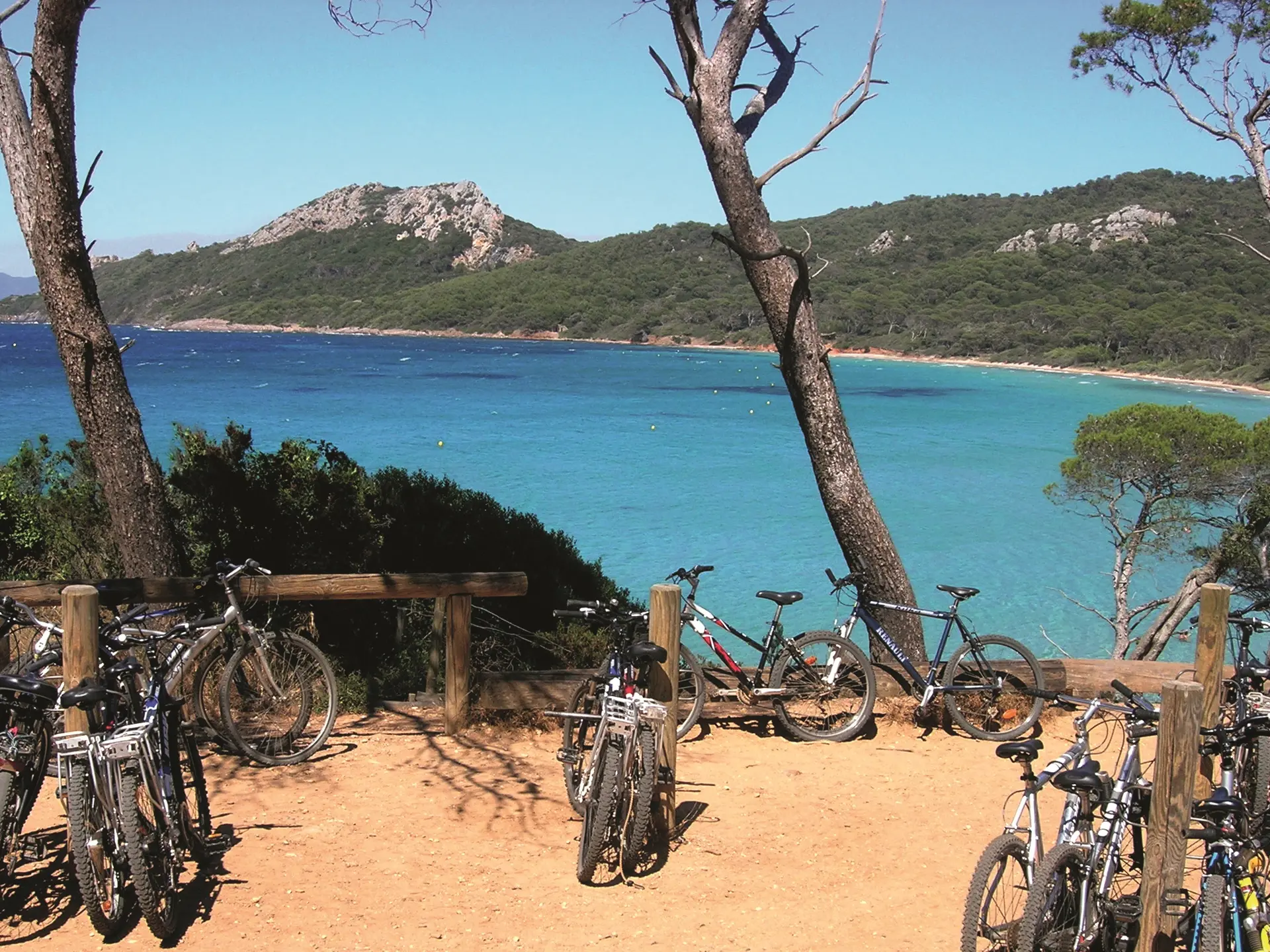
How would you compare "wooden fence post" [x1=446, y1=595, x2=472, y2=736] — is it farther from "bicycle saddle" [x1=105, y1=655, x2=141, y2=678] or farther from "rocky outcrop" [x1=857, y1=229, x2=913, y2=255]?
"rocky outcrop" [x1=857, y1=229, x2=913, y2=255]

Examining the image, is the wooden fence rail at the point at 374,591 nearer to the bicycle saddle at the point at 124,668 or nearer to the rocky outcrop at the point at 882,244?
the bicycle saddle at the point at 124,668

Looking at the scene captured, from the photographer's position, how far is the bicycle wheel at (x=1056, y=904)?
3240 mm

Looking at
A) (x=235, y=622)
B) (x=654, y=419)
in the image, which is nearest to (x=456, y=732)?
(x=235, y=622)

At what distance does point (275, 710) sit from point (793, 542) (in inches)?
800

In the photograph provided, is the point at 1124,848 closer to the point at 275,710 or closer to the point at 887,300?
the point at 275,710

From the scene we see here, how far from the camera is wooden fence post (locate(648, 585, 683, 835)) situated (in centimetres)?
459

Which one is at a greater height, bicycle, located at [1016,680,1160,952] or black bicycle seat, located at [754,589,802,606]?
black bicycle seat, located at [754,589,802,606]

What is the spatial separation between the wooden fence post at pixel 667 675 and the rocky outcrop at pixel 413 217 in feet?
513

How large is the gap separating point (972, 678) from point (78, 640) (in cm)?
457

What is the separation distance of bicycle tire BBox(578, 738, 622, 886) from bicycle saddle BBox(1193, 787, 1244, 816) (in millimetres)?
1919

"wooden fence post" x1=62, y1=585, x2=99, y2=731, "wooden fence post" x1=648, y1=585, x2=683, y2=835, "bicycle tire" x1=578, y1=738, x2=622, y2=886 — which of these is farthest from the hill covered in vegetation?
"wooden fence post" x1=62, y1=585, x2=99, y2=731

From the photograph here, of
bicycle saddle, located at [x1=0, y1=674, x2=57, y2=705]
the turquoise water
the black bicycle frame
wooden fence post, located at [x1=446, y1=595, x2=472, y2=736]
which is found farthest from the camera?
the turquoise water

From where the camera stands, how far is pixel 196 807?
460 cm

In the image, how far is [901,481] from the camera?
35062mm
